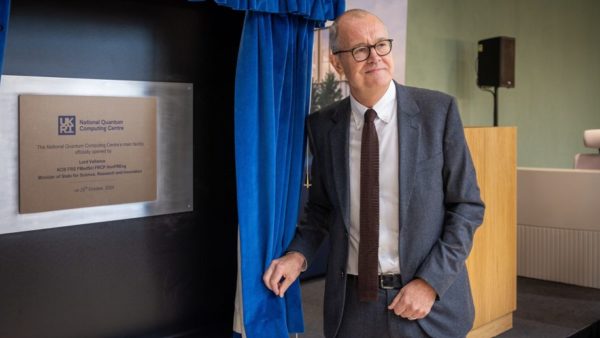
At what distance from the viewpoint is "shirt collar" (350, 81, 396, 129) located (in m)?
1.79

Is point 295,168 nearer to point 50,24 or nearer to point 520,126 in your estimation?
point 50,24

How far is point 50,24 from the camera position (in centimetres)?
203

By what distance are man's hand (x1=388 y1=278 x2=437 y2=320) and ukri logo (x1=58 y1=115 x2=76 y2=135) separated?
1196 millimetres

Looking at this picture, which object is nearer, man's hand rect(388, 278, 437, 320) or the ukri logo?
man's hand rect(388, 278, 437, 320)

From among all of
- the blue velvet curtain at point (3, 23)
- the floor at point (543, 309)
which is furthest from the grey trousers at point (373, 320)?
the floor at point (543, 309)

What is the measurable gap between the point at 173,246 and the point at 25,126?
2.30 feet

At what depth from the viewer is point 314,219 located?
2.00m

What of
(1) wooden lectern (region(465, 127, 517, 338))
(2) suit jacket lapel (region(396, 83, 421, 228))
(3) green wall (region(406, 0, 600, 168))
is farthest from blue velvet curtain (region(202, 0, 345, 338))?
(3) green wall (region(406, 0, 600, 168))


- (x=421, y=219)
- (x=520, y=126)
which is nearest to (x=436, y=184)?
(x=421, y=219)

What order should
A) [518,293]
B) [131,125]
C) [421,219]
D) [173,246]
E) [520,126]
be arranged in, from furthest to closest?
[520,126] → [518,293] → [173,246] → [131,125] → [421,219]

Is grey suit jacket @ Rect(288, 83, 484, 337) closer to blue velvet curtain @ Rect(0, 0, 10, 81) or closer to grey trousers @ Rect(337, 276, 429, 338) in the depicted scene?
grey trousers @ Rect(337, 276, 429, 338)

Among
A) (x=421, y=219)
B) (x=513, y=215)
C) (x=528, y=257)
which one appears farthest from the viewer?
(x=528, y=257)

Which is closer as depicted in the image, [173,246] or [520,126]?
[173,246]

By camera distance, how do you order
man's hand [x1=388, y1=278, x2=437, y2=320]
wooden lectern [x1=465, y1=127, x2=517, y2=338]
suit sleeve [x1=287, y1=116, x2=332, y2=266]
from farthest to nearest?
wooden lectern [x1=465, y1=127, x2=517, y2=338] → suit sleeve [x1=287, y1=116, x2=332, y2=266] → man's hand [x1=388, y1=278, x2=437, y2=320]
